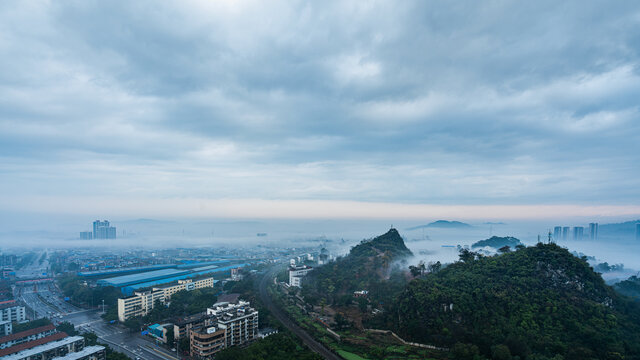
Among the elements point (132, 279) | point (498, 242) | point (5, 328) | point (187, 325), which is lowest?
point (132, 279)

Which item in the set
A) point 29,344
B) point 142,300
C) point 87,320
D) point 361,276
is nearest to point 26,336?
point 29,344

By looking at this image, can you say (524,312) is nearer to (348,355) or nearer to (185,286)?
(348,355)

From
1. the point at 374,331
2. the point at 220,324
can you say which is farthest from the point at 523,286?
the point at 220,324

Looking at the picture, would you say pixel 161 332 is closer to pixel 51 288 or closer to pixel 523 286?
pixel 523 286

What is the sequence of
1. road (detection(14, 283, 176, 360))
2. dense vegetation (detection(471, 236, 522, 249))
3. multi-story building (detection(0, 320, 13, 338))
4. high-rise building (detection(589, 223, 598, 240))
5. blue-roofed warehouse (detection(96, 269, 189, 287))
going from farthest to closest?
dense vegetation (detection(471, 236, 522, 249)) → high-rise building (detection(589, 223, 598, 240)) → blue-roofed warehouse (detection(96, 269, 189, 287)) → multi-story building (detection(0, 320, 13, 338)) → road (detection(14, 283, 176, 360))

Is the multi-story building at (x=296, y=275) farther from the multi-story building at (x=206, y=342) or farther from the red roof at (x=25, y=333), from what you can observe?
the red roof at (x=25, y=333)

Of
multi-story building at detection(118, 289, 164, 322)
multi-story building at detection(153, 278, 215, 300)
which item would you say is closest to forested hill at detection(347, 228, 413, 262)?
multi-story building at detection(153, 278, 215, 300)

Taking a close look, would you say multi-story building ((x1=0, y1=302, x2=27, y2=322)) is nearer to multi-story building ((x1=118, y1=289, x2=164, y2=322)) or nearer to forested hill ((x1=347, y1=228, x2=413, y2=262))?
multi-story building ((x1=118, y1=289, x2=164, y2=322))
